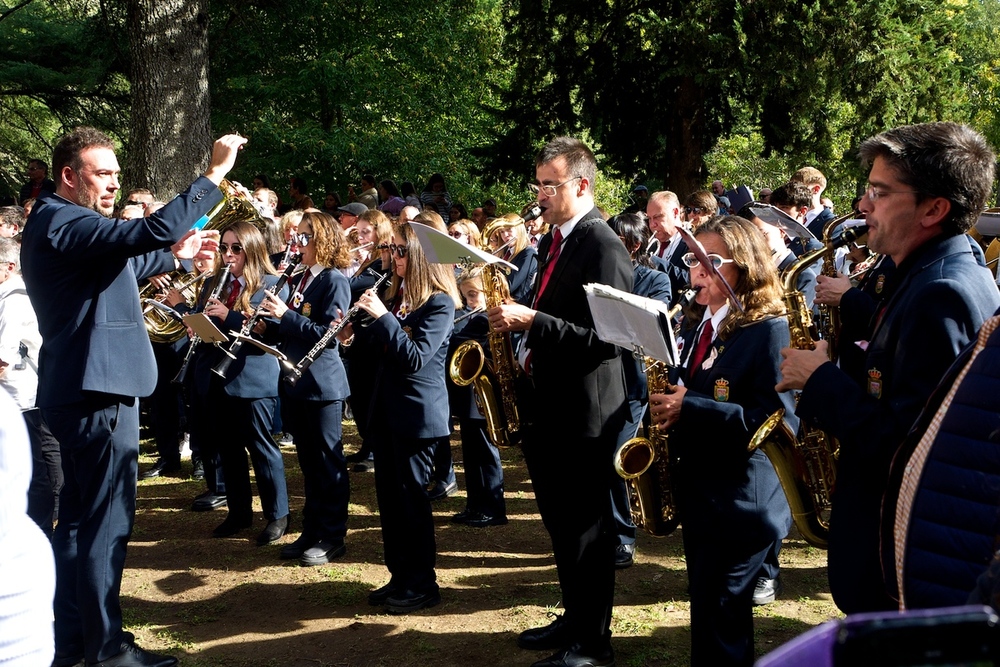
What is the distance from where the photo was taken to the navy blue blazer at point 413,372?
5470mm

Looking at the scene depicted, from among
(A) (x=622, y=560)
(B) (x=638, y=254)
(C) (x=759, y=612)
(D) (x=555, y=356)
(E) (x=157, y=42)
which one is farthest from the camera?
(E) (x=157, y=42)

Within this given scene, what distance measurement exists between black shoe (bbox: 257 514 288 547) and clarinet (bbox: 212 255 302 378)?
3.97ft

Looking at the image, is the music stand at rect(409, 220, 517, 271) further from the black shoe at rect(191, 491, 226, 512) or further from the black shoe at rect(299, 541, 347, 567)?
the black shoe at rect(191, 491, 226, 512)

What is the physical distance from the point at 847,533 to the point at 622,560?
3457 mm

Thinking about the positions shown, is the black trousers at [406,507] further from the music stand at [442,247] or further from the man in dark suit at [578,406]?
the music stand at [442,247]

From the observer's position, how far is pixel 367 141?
70.9ft

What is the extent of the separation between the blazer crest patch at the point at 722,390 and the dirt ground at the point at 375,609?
1.74m

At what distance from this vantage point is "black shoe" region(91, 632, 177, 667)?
470 centimetres

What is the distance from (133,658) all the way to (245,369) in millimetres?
2346

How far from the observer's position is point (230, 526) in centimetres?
720

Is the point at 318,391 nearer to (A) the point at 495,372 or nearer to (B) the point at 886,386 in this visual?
(A) the point at 495,372

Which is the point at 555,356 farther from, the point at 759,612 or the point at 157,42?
the point at 157,42

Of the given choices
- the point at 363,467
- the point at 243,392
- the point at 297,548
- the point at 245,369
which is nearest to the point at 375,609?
the point at 297,548

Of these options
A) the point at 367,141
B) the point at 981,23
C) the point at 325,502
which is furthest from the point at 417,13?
the point at 981,23
